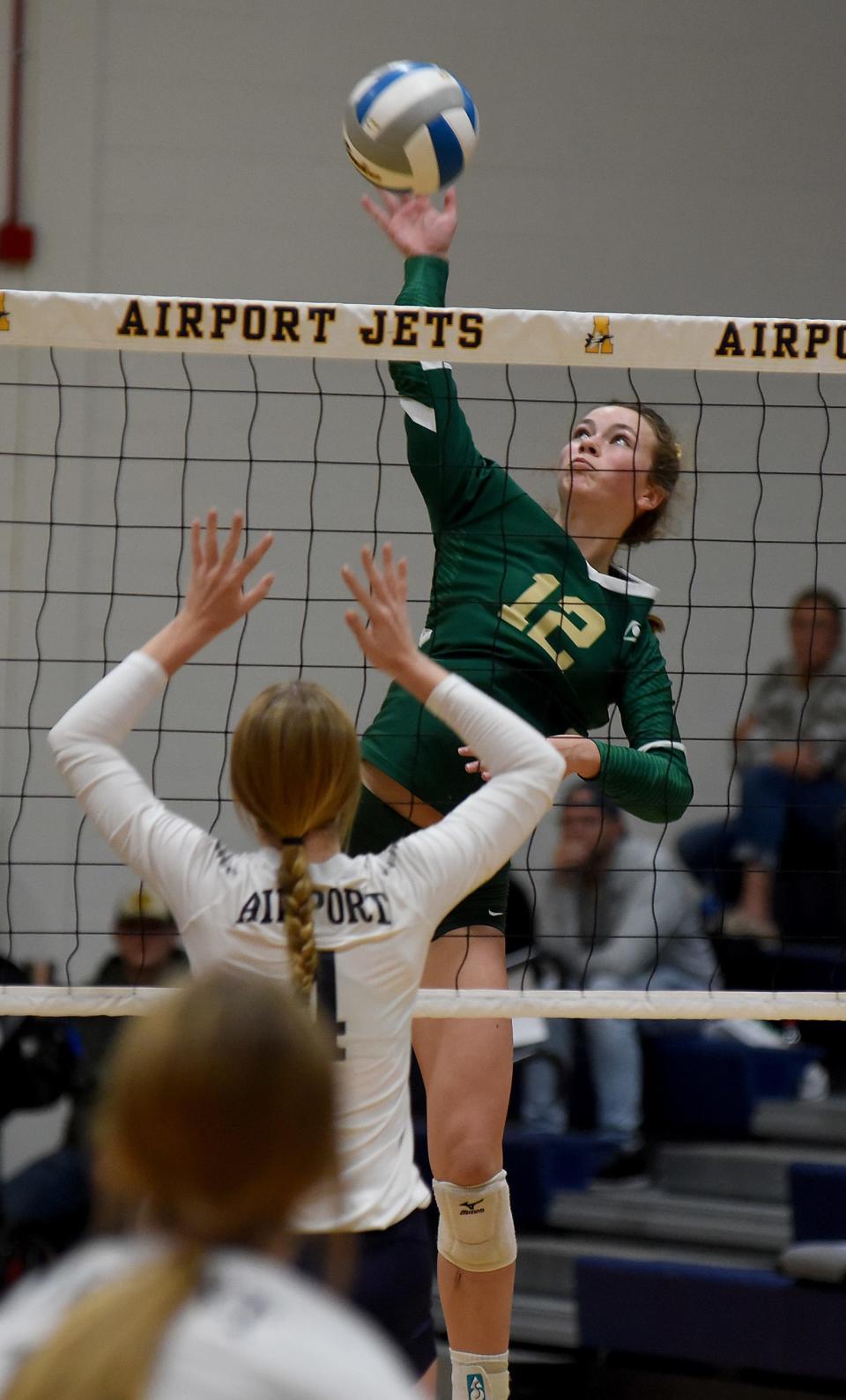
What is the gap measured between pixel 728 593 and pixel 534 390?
1.39 metres

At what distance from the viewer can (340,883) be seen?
7.39 ft

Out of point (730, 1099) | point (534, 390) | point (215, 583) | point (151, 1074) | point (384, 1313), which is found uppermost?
point (534, 390)

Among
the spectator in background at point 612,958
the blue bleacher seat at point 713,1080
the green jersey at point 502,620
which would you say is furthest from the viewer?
the spectator in background at point 612,958

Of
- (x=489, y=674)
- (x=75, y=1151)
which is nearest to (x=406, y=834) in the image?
(x=489, y=674)

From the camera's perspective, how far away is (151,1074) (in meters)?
1.29

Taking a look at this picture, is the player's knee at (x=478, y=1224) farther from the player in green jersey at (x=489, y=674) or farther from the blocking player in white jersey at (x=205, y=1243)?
the blocking player in white jersey at (x=205, y=1243)

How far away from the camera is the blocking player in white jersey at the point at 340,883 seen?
222 cm

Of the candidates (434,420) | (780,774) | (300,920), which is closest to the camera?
(300,920)

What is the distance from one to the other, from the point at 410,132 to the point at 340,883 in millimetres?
2316

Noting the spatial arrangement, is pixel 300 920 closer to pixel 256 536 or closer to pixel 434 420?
pixel 434 420

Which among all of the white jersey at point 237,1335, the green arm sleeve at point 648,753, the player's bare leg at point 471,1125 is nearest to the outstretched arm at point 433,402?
the green arm sleeve at point 648,753

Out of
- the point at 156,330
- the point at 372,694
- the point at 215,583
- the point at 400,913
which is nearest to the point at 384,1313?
the point at 400,913

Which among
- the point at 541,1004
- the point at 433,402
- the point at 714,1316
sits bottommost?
the point at 714,1316

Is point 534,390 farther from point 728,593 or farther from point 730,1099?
point 730,1099
